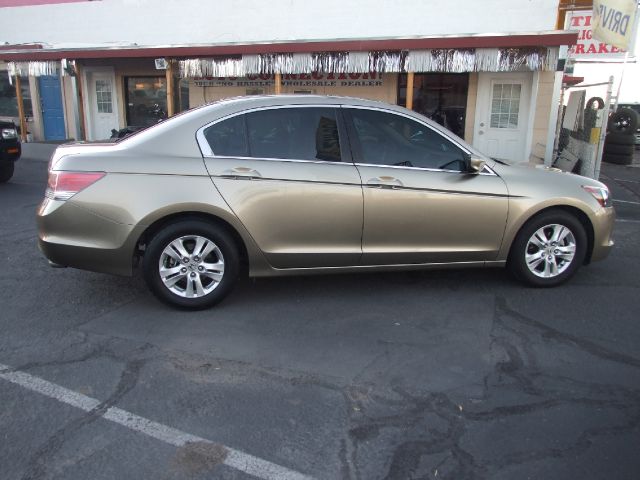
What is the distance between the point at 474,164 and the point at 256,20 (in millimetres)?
13400

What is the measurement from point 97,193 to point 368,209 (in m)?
2.09

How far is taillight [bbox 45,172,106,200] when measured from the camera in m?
4.28

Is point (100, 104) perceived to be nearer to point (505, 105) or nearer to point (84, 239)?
point (505, 105)

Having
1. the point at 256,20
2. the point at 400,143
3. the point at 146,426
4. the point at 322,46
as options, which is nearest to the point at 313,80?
the point at 322,46

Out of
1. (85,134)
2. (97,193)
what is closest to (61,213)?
(97,193)

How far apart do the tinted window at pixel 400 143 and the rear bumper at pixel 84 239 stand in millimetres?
1985

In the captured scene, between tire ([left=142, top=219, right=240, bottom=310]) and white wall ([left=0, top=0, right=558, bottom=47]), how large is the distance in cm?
1037

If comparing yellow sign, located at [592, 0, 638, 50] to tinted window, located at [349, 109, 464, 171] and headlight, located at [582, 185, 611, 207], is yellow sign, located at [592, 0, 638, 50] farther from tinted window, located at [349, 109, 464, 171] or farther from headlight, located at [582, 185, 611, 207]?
tinted window, located at [349, 109, 464, 171]

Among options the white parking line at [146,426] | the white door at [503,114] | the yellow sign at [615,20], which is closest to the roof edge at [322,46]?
the yellow sign at [615,20]

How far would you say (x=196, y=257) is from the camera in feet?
14.6

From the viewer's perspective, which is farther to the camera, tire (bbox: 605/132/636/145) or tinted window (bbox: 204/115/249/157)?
tire (bbox: 605/132/636/145)

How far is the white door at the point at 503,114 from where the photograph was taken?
12836 millimetres

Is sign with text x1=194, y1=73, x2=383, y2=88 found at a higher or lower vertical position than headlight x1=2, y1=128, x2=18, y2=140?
higher

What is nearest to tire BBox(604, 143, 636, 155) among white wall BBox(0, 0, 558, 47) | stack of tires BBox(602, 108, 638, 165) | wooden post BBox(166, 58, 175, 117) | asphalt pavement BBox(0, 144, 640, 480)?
Result: stack of tires BBox(602, 108, 638, 165)
